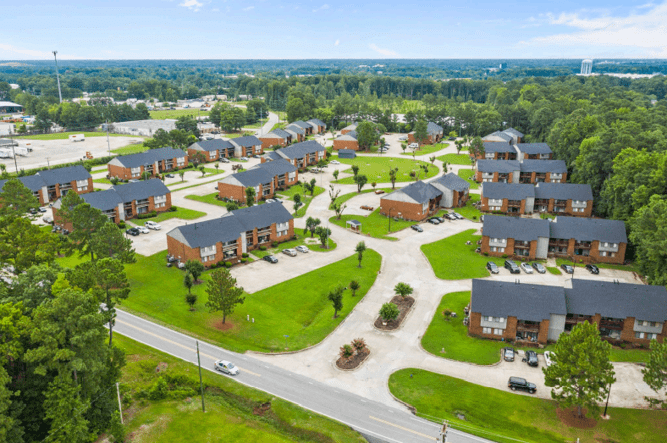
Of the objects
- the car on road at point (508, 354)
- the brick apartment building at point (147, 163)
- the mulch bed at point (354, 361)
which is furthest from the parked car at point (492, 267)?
the brick apartment building at point (147, 163)

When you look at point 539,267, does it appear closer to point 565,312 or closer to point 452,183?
point 565,312

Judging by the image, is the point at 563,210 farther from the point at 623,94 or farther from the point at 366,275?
the point at 623,94

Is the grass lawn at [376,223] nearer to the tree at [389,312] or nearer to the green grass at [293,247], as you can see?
the green grass at [293,247]

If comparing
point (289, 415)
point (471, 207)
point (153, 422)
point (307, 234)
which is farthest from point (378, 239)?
point (153, 422)

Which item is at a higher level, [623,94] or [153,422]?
[623,94]

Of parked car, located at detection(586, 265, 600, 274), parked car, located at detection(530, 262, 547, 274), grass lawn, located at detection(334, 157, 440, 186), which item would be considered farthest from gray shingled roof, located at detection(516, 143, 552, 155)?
parked car, located at detection(530, 262, 547, 274)

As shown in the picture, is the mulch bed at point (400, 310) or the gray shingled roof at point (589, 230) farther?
the gray shingled roof at point (589, 230)
